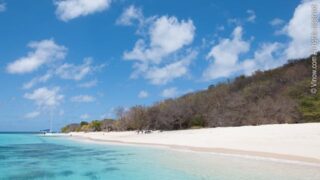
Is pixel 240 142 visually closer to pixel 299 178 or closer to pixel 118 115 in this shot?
pixel 299 178

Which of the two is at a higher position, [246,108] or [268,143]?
[246,108]

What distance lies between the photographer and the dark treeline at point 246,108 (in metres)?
57.9

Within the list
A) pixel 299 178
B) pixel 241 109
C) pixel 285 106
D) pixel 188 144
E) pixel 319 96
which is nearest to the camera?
pixel 299 178

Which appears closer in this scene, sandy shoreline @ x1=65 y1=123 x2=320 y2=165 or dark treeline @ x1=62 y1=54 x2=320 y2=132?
sandy shoreline @ x1=65 y1=123 x2=320 y2=165

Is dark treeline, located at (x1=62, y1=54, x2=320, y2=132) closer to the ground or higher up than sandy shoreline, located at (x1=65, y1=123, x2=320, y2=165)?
higher up

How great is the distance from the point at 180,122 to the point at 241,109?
31.3ft

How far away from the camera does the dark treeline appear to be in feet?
190

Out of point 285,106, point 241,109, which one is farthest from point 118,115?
point 285,106

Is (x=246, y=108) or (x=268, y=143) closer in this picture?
(x=268, y=143)

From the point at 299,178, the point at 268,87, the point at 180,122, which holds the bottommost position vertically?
the point at 299,178

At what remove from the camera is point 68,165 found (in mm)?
25641

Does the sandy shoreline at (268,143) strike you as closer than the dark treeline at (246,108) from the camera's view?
Yes

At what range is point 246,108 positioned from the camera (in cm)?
6625

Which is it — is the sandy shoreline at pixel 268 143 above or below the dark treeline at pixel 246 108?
below
